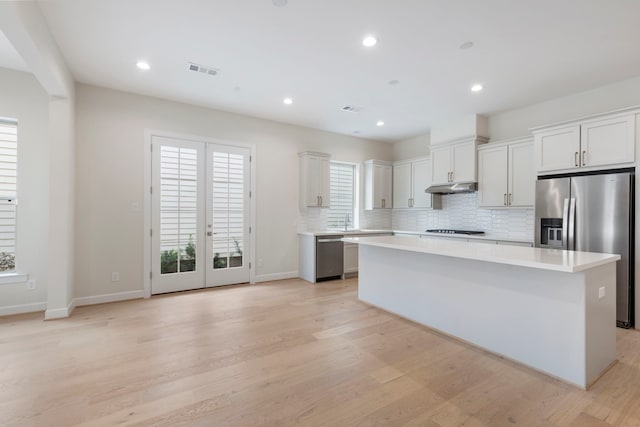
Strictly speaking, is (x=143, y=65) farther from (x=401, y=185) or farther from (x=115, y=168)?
(x=401, y=185)

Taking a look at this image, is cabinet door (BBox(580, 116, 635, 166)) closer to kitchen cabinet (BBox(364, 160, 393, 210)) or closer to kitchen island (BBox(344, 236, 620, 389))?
kitchen island (BBox(344, 236, 620, 389))

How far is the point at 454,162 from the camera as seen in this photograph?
17.8ft

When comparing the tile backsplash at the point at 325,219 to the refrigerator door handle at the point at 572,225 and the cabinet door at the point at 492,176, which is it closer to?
the cabinet door at the point at 492,176

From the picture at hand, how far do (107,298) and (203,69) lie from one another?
340 cm

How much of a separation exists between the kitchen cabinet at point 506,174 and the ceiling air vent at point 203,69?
14.0 feet

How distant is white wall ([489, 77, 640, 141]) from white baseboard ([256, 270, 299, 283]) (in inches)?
170

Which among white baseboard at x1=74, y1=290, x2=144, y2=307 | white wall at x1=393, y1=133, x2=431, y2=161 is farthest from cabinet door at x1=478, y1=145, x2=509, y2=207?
white baseboard at x1=74, y1=290, x2=144, y2=307

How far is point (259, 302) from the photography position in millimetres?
4277

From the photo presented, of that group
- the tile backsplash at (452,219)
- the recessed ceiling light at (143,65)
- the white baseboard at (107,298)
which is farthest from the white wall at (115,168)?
the tile backsplash at (452,219)

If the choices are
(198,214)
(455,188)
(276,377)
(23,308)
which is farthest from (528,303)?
(23,308)

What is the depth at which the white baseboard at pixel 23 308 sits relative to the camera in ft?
12.2

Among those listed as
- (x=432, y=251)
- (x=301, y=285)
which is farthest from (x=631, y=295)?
(x=301, y=285)

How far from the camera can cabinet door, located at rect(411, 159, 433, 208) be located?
19.8 feet

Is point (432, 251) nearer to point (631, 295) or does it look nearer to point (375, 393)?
point (375, 393)
